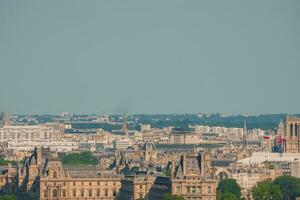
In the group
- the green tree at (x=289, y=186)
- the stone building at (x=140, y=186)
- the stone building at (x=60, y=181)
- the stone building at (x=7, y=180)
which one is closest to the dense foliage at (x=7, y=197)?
the stone building at (x=60, y=181)

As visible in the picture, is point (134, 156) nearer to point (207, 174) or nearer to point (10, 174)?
point (10, 174)

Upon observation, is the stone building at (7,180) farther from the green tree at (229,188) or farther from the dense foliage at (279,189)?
the dense foliage at (279,189)

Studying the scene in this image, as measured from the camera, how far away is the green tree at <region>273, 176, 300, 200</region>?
149 meters

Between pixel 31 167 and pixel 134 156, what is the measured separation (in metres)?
42.3

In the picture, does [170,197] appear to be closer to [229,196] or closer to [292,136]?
[229,196]

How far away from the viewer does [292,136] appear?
7790 inches

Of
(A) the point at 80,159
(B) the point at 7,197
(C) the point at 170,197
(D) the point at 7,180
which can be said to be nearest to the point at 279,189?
(C) the point at 170,197

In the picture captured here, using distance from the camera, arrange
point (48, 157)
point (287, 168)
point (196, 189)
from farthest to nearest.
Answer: point (287, 168), point (48, 157), point (196, 189)

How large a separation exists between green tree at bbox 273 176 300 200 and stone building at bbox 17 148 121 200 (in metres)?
12.3

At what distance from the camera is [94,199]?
145 metres

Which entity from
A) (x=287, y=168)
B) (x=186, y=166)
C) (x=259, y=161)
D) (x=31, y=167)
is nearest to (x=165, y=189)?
(x=186, y=166)

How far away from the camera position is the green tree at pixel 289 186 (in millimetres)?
149125

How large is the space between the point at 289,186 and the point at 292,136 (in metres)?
44.5

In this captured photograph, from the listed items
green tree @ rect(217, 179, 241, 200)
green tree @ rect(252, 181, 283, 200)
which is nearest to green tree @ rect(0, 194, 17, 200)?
green tree @ rect(217, 179, 241, 200)
